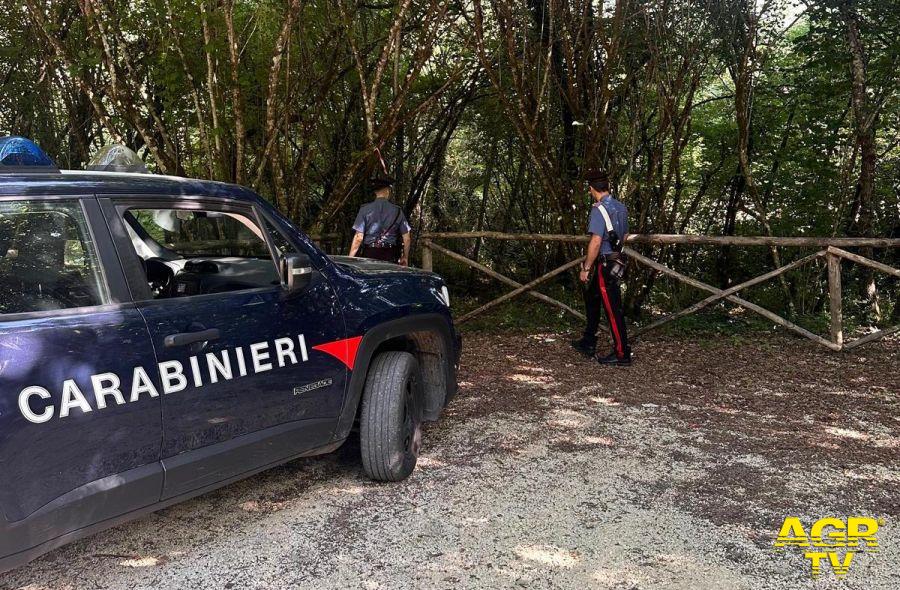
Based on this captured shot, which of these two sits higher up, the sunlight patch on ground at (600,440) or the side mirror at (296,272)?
the side mirror at (296,272)

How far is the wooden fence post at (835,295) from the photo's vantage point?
6880mm

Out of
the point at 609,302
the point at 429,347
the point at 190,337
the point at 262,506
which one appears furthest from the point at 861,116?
the point at 190,337

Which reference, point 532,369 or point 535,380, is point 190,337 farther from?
point 532,369

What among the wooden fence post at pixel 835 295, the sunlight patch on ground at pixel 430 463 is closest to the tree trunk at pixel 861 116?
the wooden fence post at pixel 835 295

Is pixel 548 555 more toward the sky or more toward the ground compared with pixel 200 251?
more toward the ground

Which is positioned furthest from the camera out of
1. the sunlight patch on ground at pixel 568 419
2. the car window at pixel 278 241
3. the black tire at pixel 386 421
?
the sunlight patch on ground at pixel 568 419

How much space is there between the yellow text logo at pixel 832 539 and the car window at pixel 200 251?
2.64 m

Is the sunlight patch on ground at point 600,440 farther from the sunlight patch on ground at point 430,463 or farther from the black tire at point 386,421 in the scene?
the black tire at point 386,421

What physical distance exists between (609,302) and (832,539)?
3.47 m

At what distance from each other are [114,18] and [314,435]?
5.26m

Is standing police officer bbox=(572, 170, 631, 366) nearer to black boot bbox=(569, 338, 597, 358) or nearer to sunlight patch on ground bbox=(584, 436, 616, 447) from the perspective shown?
black boot bbox=(569, 338, 597, 358)

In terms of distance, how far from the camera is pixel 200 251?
371 cm

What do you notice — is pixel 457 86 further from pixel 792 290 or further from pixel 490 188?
pixel 792 290

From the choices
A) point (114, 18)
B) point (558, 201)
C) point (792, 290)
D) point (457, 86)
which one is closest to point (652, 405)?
point (558, 201)
